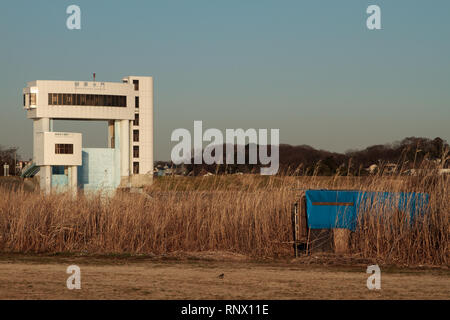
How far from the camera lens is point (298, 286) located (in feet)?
42.0

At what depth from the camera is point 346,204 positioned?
1770cm

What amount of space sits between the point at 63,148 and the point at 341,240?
6208cm

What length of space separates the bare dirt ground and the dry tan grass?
1255 mm

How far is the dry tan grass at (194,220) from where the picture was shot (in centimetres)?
1770

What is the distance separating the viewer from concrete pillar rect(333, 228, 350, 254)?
17328 mm

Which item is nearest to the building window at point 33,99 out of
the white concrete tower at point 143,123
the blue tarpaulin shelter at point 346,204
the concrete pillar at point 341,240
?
the white concrete tower at point 143,123

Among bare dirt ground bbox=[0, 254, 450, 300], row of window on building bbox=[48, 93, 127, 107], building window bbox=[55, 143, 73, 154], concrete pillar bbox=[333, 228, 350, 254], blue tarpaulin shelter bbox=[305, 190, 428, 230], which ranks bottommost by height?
bare dirt ground bbox=[0, 254, 450, 300]

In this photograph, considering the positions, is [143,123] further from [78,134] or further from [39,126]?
[78,134]

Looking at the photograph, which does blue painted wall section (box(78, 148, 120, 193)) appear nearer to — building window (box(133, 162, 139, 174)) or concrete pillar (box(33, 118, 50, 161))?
concrete pillar (box(33, 118, 50, 161))

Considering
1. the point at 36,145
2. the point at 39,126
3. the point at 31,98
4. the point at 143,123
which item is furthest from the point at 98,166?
the point at 143,123

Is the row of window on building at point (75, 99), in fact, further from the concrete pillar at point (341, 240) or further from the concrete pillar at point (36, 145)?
the concrete pillar at point (341, 240)

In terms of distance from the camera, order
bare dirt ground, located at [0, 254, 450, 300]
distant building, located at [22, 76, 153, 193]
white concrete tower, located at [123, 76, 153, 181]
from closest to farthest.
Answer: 1. bare dirt ground, located at [0, 254, 450, 300]
2. distant building, located at [22, 76, 153, 193]
3. white concrete tower, located at [123, 76, 153, 181]

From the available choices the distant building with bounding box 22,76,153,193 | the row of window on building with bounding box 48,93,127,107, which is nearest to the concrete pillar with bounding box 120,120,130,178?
the distant building with bounding box 22,76,153,193
